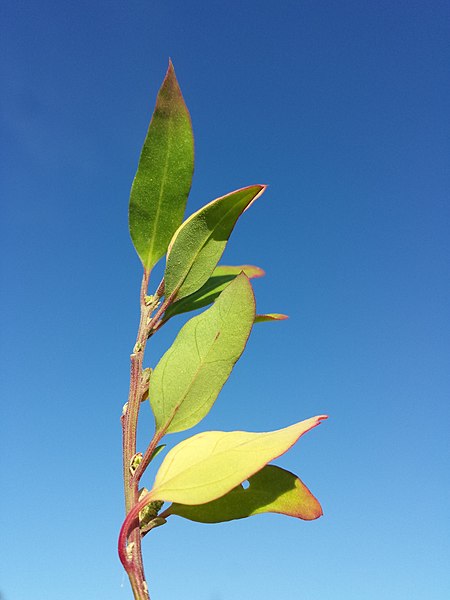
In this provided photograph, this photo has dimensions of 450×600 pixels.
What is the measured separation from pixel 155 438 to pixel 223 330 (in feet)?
0.70

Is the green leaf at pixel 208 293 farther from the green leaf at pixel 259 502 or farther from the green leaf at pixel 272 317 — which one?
the green leaf at pixel 259 502

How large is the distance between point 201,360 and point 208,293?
32 centimetres

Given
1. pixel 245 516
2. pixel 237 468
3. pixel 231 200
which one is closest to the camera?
pixel 237 468

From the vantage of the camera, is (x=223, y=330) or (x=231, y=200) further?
(x=231, y=200)

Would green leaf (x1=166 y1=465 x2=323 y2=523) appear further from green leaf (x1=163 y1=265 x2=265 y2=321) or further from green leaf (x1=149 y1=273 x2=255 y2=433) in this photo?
green leaf (x1=163 y1=265 x2=265 y2=321)

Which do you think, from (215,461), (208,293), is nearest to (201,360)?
(215,461)

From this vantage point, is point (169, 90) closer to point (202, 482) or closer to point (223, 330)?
point (223, 330)

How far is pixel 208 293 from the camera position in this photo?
4.28ft

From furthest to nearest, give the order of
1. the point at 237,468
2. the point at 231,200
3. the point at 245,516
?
the point at 231,200
the point at 245,516
the point at 237,468

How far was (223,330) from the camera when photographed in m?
0.99

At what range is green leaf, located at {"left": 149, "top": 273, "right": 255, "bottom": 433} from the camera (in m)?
0.98

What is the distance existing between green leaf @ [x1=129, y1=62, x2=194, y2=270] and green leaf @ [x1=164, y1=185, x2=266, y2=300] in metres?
0.09

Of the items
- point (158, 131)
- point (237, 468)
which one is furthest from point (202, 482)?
point (158, 131)

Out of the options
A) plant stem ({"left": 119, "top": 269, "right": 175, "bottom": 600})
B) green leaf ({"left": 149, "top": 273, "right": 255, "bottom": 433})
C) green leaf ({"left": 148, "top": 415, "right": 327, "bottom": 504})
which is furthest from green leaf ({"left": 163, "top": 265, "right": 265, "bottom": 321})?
green leaf ({"left": 148, "top": 415, "right": 327, "bottom": 504})
